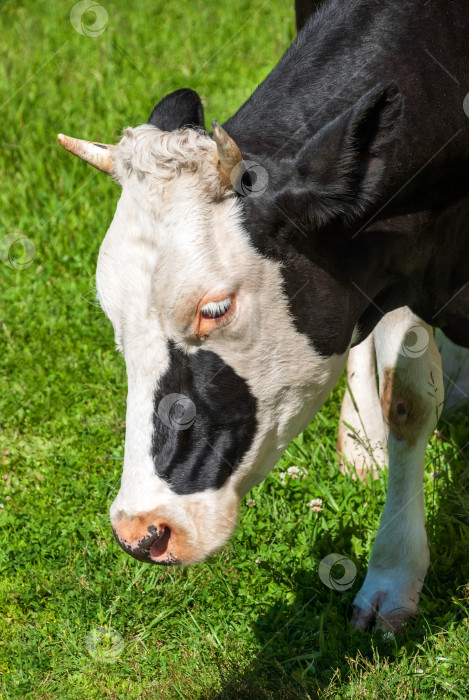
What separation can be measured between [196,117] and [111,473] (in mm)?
1978

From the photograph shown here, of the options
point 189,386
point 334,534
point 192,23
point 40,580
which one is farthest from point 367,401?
point 192,23

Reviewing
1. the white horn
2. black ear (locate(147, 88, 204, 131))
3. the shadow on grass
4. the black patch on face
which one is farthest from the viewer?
the shadow on grass

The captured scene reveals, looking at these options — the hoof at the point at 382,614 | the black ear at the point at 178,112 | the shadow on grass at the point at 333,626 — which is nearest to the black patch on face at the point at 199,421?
the black ear at the point at 178,112

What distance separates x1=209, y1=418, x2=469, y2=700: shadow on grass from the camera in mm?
3393

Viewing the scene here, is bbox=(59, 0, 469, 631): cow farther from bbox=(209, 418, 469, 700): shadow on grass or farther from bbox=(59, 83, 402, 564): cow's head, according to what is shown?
bbox=(209, 418, 469, 700): shadow on grass

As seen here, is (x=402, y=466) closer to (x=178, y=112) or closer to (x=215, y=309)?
(x=215, y=309)

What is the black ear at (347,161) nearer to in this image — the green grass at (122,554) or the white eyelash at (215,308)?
the white eyelash at (215,308)

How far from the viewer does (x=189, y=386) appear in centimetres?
282

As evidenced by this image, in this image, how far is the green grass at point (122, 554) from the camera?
3.54 metres

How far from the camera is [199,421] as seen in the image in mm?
2859

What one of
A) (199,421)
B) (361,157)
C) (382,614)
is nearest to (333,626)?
(382,614)

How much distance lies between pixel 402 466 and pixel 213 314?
4.99 feet

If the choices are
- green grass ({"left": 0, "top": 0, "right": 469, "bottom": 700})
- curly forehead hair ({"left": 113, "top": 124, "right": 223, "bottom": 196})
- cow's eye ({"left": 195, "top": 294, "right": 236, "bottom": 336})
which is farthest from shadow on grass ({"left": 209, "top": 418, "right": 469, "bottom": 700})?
curly forehead hair ({"left": 113, "top": 124, "right": 223, "bottom": 196})

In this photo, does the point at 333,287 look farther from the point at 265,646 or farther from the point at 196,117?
the point at 265,646
